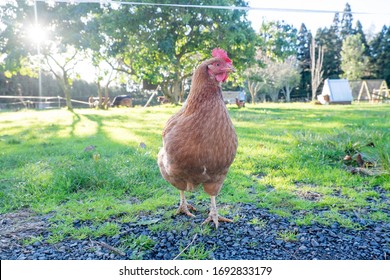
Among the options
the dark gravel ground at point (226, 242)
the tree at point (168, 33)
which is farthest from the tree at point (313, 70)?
the dark gravel ground at point (226, 242)

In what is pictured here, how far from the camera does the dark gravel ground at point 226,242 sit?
1889 mm

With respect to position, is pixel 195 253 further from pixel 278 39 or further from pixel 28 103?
pixel 28 103

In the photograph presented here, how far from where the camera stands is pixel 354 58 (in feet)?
97.8

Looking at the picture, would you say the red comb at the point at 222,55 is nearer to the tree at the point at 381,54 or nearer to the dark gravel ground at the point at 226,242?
the dark gravel ground at the point at 226,242

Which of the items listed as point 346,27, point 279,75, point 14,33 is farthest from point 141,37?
point 346,27

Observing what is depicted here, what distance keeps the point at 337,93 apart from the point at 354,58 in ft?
39.0

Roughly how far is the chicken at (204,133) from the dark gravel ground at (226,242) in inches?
17.2

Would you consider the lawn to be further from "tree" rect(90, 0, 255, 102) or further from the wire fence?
the wire fence

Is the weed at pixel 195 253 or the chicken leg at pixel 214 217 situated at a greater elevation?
the chicken leg at pixel 214 217

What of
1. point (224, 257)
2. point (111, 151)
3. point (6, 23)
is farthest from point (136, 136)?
point (6, 23)

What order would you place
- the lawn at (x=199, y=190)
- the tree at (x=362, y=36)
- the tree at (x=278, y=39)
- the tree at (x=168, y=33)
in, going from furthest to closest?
1. the tree at (x=362, y=36)
2. the tree at (x=278, y=39)
3. the tree at (x=168, y=33)
4. the lawn at (x=199, y=190)

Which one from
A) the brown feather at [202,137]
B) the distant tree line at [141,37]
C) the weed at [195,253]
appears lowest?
the weed at [195,253]

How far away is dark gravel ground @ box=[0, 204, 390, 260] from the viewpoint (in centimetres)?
189

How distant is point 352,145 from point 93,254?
368 cm
